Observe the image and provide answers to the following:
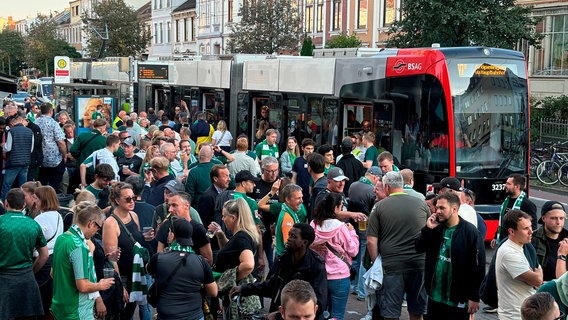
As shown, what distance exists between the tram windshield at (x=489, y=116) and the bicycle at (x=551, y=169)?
9.86 meters

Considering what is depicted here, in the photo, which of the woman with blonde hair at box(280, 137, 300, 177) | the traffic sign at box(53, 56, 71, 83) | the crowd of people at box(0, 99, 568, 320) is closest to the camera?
the crowd of people at box(0, 99, 568, 320)

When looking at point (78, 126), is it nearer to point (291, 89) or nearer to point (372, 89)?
point (291, 89)

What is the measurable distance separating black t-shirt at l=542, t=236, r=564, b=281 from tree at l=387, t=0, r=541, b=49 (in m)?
18.6

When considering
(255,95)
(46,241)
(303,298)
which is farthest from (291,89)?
(303,298)

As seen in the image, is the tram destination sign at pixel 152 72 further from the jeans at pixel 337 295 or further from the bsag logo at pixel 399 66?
the jeans at pixel 337 295

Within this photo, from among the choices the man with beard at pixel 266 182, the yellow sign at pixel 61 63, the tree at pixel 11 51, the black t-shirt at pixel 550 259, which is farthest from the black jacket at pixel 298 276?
the tree at pixel 11 51

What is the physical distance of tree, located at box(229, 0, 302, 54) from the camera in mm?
43531

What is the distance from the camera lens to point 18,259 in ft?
23.1

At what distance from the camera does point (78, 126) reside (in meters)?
21.8

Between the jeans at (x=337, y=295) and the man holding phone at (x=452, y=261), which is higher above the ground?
the man holding phone at (x=452, y=261)

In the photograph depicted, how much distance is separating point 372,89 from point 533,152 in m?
11.4

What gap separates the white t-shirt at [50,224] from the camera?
743 cm

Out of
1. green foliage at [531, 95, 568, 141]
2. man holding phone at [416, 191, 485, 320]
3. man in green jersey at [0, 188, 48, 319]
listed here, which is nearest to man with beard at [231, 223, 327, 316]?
man holding phone at [416, 191, 485, 320]

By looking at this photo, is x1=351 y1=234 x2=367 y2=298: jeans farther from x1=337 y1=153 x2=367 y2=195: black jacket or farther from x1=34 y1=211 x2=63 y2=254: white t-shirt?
x1=34 y1=211 x2=63 y2=254: white t-shirt
